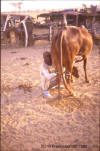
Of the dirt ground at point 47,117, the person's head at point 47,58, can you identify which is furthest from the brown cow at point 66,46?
the dirt ground at point 47,117

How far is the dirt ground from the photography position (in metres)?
2.64

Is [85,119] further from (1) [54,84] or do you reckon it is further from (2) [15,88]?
(2) [15,88]

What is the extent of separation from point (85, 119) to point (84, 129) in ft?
0.93

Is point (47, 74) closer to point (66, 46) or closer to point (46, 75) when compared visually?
point (46, 75)

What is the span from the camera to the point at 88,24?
10.7 meters

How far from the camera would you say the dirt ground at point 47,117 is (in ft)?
8.68

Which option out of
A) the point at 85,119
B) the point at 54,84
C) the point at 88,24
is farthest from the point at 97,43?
the point at 85,119

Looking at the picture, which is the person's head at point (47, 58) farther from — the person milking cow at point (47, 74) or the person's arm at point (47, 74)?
the person's arm at point (47, 74)

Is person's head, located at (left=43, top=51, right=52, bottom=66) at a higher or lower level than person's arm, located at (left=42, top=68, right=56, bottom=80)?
higher

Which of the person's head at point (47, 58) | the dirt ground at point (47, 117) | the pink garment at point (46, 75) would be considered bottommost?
the dirt ground at point (47, 117)

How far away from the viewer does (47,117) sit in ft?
10.7

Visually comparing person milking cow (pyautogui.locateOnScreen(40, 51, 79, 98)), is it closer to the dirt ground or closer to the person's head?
the person's head

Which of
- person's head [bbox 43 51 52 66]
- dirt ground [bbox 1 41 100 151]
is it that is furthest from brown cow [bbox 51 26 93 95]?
dirt ground [bbox 1 41 100 151]

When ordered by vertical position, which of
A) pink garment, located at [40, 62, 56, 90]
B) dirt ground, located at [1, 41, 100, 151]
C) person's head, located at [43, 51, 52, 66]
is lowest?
dirt ground, located at [1, 41, 100, 151]
